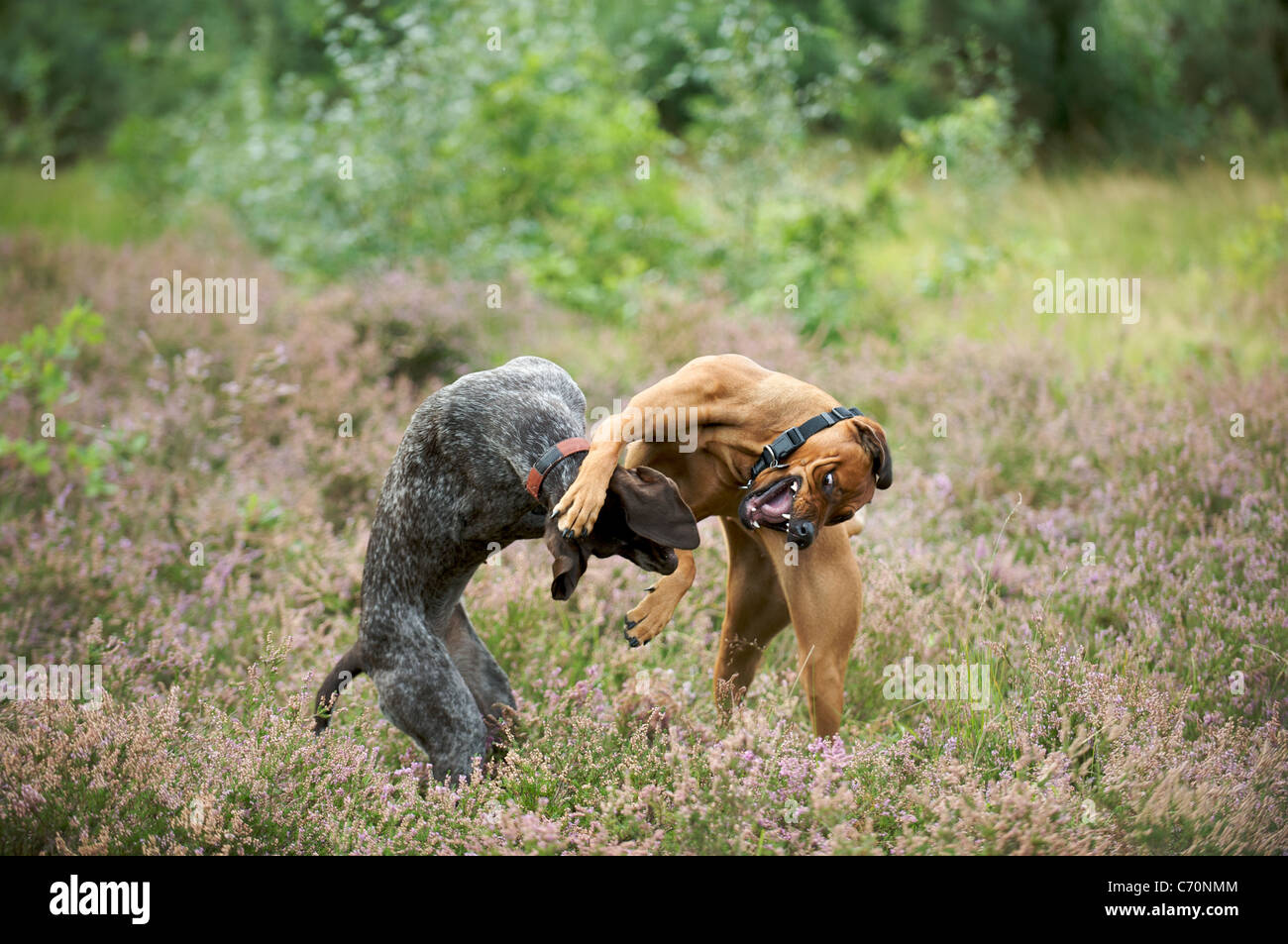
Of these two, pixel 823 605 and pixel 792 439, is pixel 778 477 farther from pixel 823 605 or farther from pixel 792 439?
pixel 823 605

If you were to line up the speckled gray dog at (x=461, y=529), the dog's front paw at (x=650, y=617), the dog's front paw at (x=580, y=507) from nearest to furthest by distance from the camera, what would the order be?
the dog's front paw at (x=580, y=507) → the speckled gray dog at (x=461, y=529) → the dog's front paw at (x=650, y=617)

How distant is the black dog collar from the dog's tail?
1.38m

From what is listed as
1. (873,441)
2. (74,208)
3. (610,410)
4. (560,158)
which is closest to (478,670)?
(873,441)

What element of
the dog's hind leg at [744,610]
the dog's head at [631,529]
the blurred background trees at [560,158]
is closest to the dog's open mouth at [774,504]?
the dog's head at [631,529]

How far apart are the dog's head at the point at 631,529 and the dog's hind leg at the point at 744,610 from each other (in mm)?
682

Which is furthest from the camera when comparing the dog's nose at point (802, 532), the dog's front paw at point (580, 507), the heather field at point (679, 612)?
the heather field at point (679, 612)

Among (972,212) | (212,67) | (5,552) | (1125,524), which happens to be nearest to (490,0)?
(972,212)

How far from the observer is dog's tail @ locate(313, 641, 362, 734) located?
3375 millimetres

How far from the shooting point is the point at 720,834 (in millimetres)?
2883

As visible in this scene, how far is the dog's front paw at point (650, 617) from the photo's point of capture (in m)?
2.96

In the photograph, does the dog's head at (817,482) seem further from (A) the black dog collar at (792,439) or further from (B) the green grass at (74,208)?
(B) the green grass at (74,208)

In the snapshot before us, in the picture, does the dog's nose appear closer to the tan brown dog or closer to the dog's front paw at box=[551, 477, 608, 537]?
the tan brown dog

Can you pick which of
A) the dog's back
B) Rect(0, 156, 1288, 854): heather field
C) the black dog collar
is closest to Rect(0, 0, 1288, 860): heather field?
Rect(0, 156, 1288, 854): heather field
